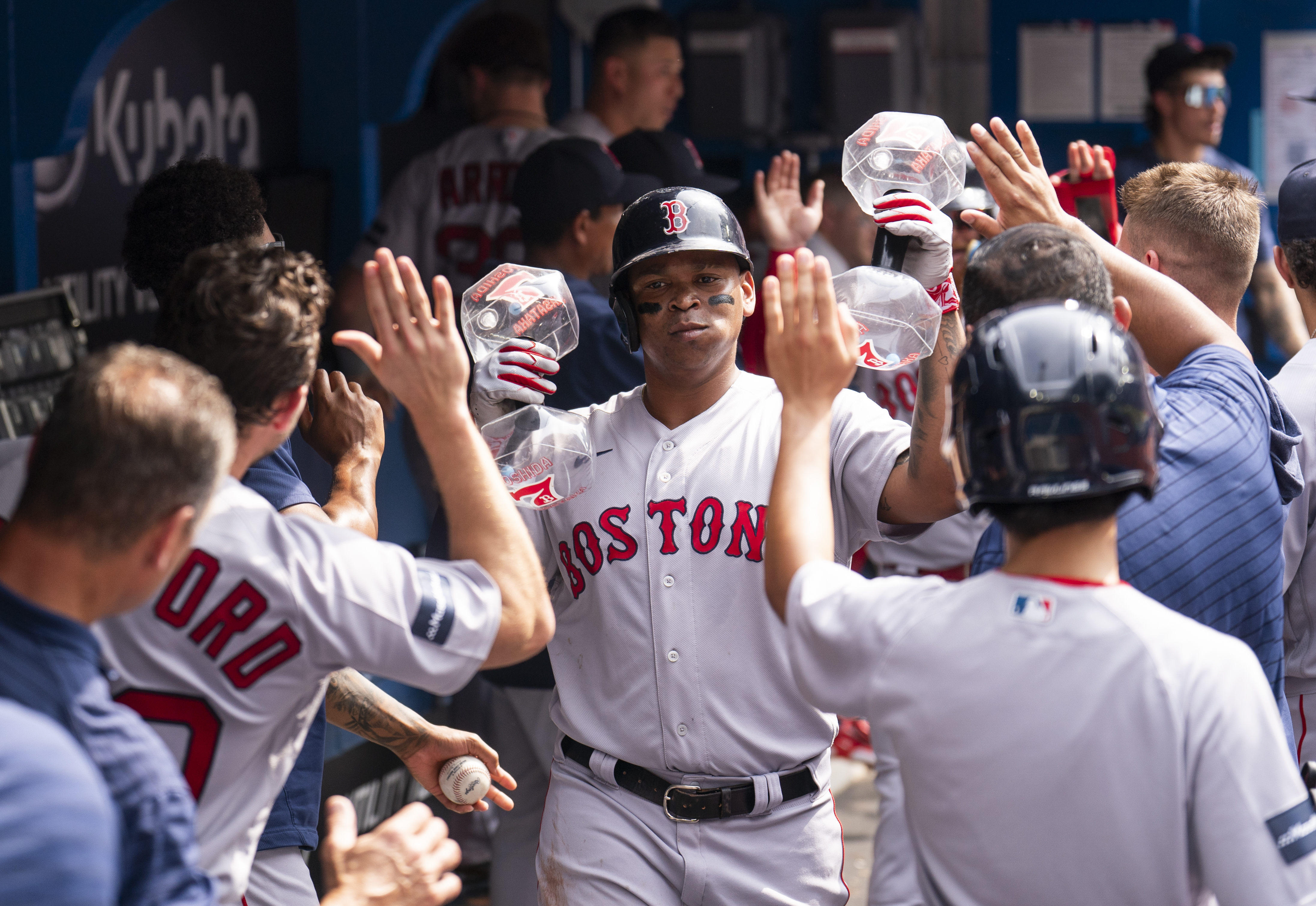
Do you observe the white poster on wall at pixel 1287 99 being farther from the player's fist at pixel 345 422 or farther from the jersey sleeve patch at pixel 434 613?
the jersey sleeve patch at pixel 434 613

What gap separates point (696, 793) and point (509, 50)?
12.8 feet

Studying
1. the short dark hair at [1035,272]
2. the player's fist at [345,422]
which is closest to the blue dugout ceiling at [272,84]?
the player's fist at [345,422]

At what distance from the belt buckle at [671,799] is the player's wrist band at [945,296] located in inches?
40.3

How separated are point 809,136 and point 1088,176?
412cm

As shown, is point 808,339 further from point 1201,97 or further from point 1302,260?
point 1201,97

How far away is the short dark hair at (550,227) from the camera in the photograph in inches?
177

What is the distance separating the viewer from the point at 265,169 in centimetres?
557

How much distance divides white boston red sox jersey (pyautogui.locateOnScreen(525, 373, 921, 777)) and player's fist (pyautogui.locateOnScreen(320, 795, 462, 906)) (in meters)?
0.82

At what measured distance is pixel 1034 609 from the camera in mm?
1746

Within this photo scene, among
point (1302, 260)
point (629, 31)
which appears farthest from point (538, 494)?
point (629, 31)

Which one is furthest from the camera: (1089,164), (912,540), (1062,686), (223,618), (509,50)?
(509,50)

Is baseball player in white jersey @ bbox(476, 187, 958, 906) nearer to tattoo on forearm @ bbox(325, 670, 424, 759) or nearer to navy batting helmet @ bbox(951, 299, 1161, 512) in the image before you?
tattoo on forearm @ bbox(325, 670, 424, 759)

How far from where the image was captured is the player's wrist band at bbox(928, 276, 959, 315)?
8.77ft

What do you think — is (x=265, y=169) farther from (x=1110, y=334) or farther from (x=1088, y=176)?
(x=1110, y=334)
